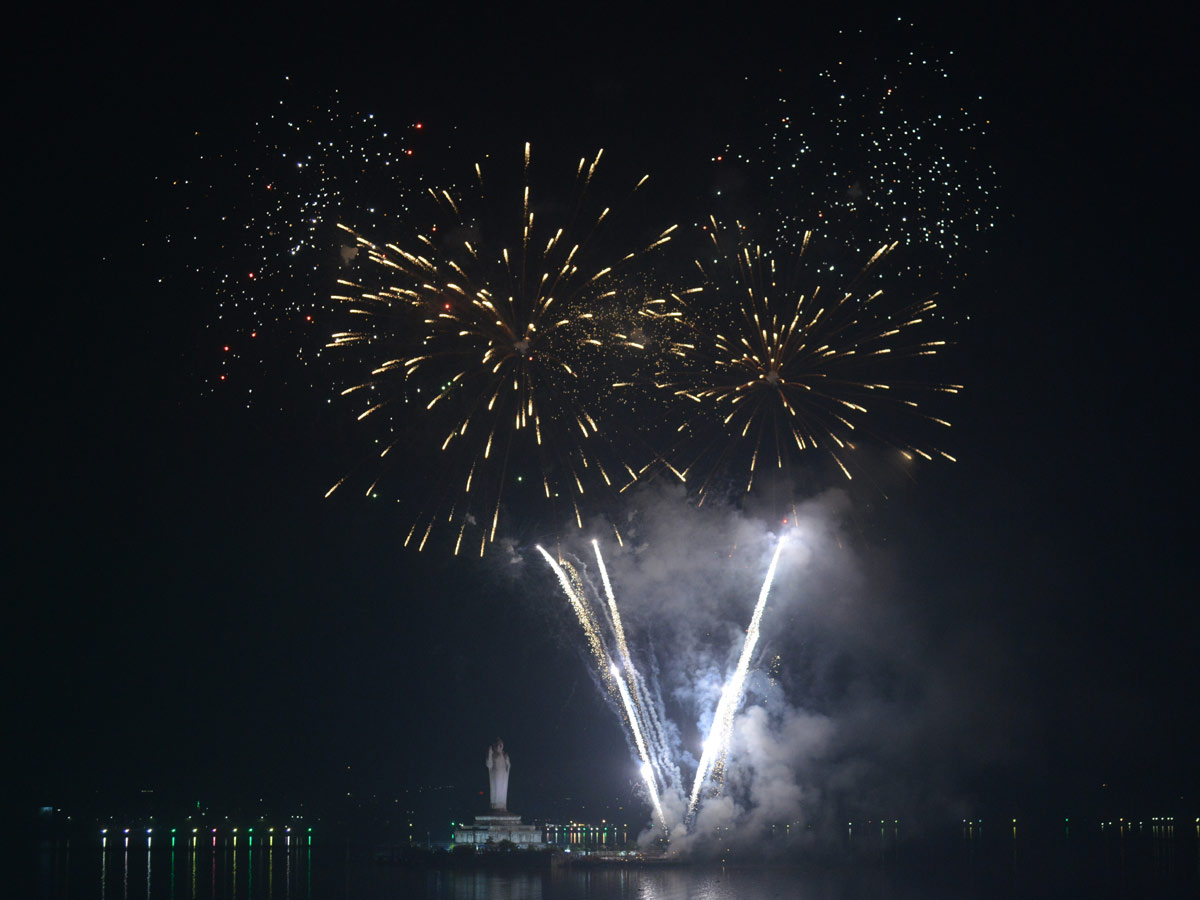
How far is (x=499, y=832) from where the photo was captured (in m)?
72.5

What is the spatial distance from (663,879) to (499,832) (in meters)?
19.7

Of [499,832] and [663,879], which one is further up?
[663,879]

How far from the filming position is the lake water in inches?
1945

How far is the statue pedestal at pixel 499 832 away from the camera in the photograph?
237 feet

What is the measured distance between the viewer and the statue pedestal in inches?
2849

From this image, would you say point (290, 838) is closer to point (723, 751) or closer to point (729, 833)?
point (729, 833)

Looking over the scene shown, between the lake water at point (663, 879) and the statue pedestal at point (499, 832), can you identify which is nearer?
the lake water at point (663, 879)

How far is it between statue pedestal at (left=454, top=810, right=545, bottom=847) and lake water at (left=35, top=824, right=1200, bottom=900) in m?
5.05

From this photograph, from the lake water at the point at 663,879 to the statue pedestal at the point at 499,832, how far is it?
5.05 metres

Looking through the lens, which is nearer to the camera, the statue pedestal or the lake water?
the lake water

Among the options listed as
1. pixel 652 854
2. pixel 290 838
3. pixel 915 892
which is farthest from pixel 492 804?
pixel 290 838

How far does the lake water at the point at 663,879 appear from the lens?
49406mm

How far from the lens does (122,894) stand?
169 feet

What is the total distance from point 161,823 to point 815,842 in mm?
92486
